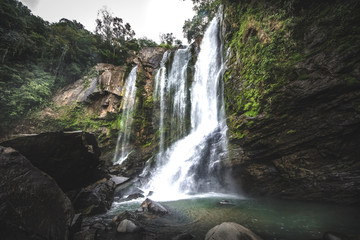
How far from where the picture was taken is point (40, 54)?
2017 cm

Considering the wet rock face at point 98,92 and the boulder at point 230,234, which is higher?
the wet rock face at point 98,92

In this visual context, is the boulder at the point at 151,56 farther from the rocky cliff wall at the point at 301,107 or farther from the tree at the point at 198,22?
the rocky cliff wall at the point at 301,107

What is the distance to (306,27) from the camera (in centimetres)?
581

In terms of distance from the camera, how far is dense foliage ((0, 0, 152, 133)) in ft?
52.4

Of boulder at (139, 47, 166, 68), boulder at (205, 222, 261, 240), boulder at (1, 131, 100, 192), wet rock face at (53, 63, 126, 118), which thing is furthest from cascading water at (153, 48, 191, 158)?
boulder at (205, 222, 261, 240)

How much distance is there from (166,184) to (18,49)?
22641 mm

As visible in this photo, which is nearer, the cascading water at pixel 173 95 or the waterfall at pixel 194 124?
the waterfall at pixel 194 124

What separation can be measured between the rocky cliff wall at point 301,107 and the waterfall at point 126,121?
41.6ft

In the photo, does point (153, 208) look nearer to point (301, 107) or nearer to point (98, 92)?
point (301, 107)

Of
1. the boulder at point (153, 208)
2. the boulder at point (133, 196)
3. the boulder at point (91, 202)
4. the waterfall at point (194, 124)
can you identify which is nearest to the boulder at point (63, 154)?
the boulder at point (91, 202)

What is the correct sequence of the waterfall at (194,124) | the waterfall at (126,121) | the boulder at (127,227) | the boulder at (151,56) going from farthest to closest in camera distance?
the boulder at (151,56) < the waterfall at (126,121) < the waterfall at (194,124) < the boulder at (127,227)

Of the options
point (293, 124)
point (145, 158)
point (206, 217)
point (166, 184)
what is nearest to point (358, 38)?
point (293, 124)

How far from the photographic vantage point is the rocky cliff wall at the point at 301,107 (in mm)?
4715

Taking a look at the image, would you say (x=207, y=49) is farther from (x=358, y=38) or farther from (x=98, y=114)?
(x=98, y=114)
